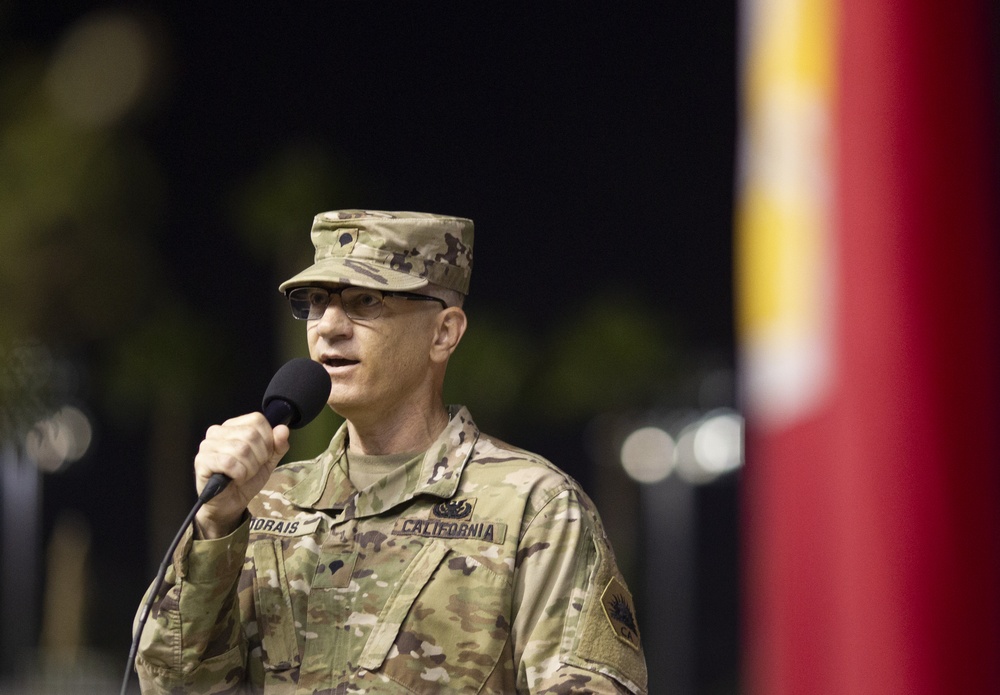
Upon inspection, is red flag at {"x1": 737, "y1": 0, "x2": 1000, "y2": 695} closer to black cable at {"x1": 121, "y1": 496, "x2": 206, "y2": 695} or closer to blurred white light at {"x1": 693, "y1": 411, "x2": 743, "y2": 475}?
black cable at {"x1": 121, "y1": 496, "x2": 206, "y2": 695}

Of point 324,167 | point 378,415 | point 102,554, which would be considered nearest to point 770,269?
point 378,415

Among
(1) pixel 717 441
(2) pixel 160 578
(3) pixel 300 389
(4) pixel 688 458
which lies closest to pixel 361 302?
(3) pixel 300 389

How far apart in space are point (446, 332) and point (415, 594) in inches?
21.2

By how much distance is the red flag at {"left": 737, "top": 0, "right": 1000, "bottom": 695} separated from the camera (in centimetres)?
146

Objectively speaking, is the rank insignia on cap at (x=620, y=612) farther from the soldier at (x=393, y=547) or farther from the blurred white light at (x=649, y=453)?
the blurred white light at (x=649, y=453)

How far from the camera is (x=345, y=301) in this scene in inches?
112

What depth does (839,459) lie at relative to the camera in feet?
4.93

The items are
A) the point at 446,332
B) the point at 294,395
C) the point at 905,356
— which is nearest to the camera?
the point at 905,356

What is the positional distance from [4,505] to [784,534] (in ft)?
103

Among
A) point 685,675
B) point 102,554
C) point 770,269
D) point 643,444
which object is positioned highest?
point 770,269

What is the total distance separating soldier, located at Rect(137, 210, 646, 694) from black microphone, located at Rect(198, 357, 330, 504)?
0.05m

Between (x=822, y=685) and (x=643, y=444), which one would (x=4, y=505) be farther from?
(x=822, y=685)

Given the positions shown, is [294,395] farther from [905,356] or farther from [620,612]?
[905,356]

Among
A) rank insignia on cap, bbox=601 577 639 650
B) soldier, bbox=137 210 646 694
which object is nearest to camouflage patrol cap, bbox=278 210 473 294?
soldier, bbox=137 210 646 694
